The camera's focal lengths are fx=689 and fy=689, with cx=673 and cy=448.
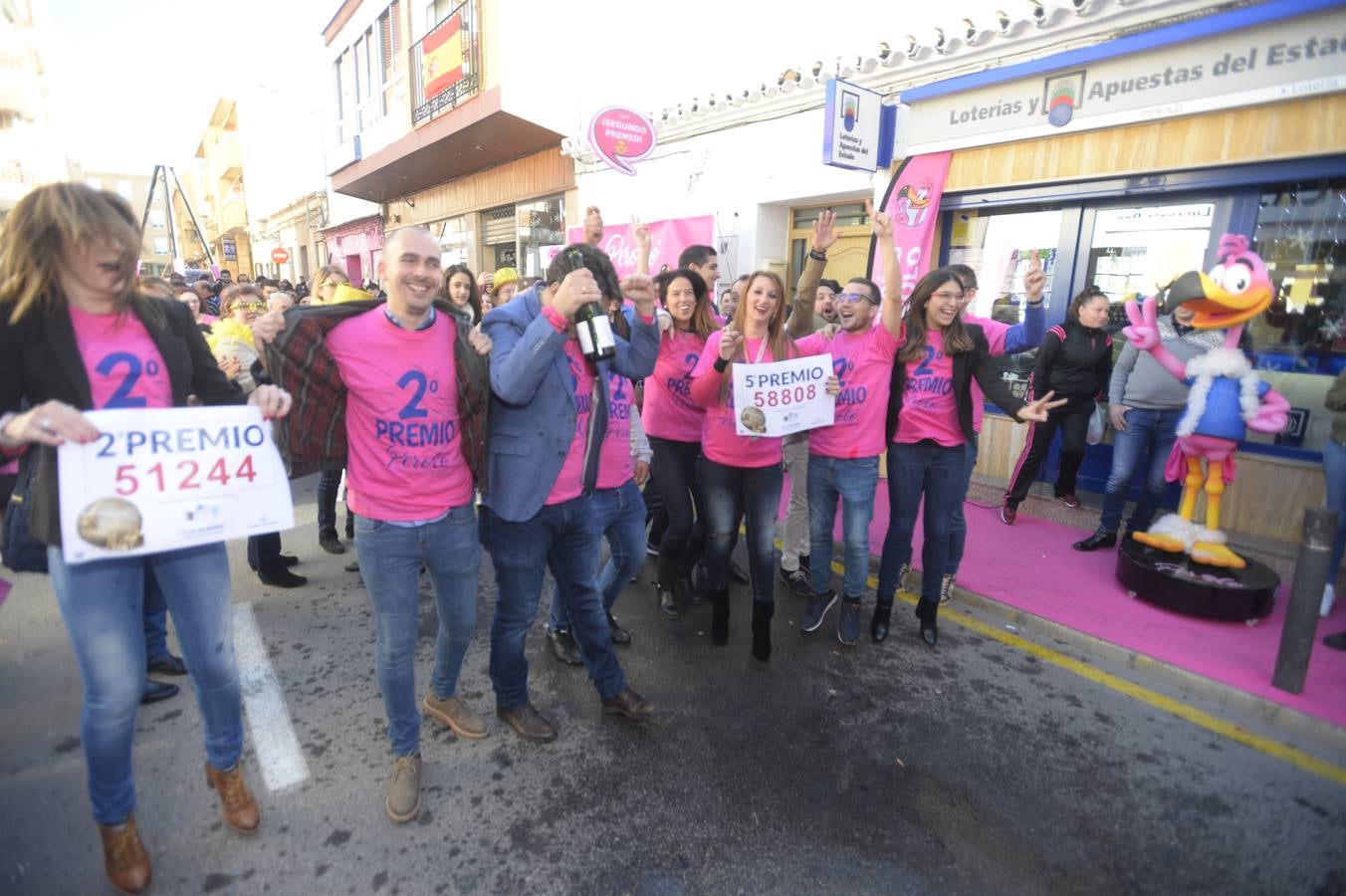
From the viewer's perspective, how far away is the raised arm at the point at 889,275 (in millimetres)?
3500

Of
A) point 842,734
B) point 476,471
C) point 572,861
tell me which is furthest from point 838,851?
point 476,471

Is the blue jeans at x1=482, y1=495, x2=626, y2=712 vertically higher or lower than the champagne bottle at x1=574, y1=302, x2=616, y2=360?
lower

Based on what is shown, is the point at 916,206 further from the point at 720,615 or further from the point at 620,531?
the point at 620,531

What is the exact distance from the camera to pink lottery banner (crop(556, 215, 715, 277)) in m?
9.41

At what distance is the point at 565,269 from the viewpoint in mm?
2588

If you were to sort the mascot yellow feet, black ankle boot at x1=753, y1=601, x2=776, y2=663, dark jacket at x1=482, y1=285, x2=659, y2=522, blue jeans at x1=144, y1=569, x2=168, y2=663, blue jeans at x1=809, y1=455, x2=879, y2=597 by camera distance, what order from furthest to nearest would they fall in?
the mascot yellow feet, blue jeans at x1=809, y1=455, x2=879, y2=597, black ankle boot at x1=753, y1=601, x2=776, y2=663, blue jeans at x1=144, y1=569, x2=168, y2=663, dark jacket at x1=482, y1=285, x2=659, y2=522

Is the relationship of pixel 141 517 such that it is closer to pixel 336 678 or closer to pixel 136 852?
pixel 136 852

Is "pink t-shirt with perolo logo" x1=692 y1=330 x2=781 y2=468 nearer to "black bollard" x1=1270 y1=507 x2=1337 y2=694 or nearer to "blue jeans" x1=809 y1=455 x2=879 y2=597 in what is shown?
"blue jeans" x1=809 y1=455 x2=879 y2=597

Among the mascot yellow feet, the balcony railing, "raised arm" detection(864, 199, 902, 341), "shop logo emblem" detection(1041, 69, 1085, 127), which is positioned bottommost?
the mascot yellow feet

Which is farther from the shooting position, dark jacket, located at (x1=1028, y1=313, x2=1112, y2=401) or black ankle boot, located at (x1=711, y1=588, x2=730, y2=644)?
dark jacket, located at (x1=1028, y1=313, x2=1112, y2=401)

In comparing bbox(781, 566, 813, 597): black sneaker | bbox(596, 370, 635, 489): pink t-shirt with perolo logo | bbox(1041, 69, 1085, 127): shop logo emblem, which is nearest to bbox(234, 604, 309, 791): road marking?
bbox(596, 370, 635, 489): pink t-shirt with perolo logo

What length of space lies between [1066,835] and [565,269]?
9.20 feet

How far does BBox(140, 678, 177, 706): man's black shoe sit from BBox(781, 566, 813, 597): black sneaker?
351 cm

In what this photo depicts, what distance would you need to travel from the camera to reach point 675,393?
4.07 metres
